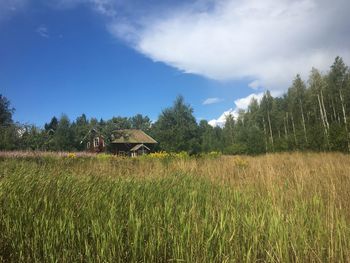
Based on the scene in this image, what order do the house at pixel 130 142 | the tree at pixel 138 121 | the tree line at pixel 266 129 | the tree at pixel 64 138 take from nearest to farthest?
1. the tree line at pixel 266 129
2. the house at pixel 130 142
3. the tree at pixel 64 138
4. the tree at pixel 138 121

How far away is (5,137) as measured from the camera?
15609mm

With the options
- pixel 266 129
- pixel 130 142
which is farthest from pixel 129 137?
pixel 266 129

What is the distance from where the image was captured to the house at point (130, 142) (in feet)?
132

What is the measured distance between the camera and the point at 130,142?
44.0 m

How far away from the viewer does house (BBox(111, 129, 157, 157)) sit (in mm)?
40344

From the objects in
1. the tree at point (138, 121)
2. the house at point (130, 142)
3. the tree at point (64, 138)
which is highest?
the tree at point (138, 121)

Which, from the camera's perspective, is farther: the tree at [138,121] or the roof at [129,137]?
the tree at [138,121]

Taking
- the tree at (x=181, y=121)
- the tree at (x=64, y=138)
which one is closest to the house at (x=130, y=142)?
the tree at (x=181, y=121)

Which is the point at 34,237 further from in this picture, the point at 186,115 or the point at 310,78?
the point at 310,78

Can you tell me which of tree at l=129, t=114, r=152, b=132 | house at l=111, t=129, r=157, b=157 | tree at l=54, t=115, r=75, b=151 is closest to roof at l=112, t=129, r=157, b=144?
house at l=111, t=129, r=157, b=157

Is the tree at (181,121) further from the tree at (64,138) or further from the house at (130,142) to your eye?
the tree at (64,138)

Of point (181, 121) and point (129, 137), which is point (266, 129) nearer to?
point (181, 121)

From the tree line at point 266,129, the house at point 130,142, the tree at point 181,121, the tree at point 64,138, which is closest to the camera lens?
the tree line at point 266,129

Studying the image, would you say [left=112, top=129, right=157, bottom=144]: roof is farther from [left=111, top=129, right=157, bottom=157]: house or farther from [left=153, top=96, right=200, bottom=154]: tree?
[left=153, top=96, right=200, bottom=154]: tree
